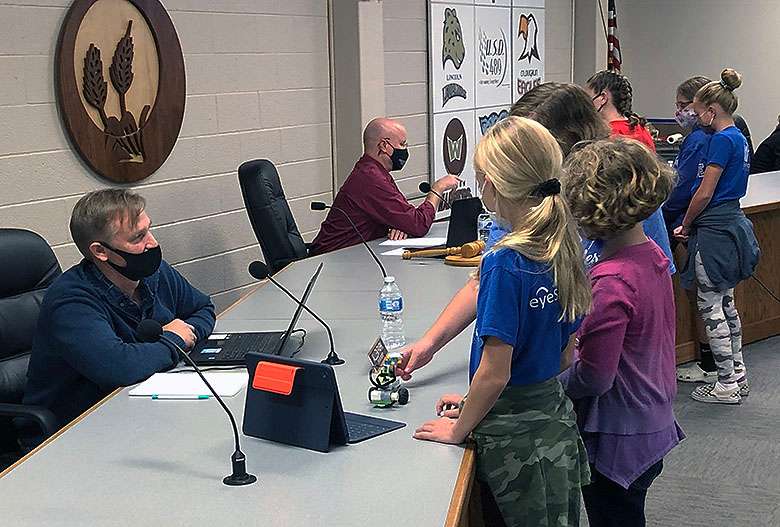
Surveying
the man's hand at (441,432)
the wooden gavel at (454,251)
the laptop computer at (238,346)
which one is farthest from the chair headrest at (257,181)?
the man's hand at (441,432)

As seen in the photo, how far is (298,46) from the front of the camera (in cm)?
516

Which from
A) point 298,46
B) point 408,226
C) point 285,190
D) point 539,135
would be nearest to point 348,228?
point 408,226

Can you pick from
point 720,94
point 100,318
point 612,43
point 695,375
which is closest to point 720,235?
point 720,94

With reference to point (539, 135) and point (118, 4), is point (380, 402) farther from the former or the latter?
point (118, 4)

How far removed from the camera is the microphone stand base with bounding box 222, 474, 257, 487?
5.92ft

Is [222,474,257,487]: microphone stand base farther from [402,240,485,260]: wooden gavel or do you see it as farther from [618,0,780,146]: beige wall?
[618,0,780,146]: beige wall

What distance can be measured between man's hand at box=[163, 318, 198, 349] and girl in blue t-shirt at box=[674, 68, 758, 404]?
247 centimetres

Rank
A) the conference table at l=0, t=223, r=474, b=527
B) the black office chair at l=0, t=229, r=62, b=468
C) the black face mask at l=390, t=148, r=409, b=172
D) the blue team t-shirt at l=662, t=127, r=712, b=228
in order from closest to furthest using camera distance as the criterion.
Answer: the conference table at l=0, t=223, r=474, b=527 → the black office chair at l=0, t=229, r=62, b=468 → the blue team t-shirt at l=662, t=127, r=712, b=228 → the black face mask at l=390, t=148, r=409, b=172

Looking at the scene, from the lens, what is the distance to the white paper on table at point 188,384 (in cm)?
236

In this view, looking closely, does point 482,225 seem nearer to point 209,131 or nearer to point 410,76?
point 209,131

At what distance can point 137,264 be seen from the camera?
2.63 metres

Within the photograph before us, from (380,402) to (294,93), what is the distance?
3193 millimetres

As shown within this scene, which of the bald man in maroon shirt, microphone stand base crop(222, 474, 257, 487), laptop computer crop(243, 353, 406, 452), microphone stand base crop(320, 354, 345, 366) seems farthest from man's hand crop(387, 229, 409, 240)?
microphone stand base crop(222, 474, 257, 487)

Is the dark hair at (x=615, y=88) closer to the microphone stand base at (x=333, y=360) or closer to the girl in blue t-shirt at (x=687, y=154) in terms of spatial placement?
the girl in blue t-shirt at (x=687, y=154)
